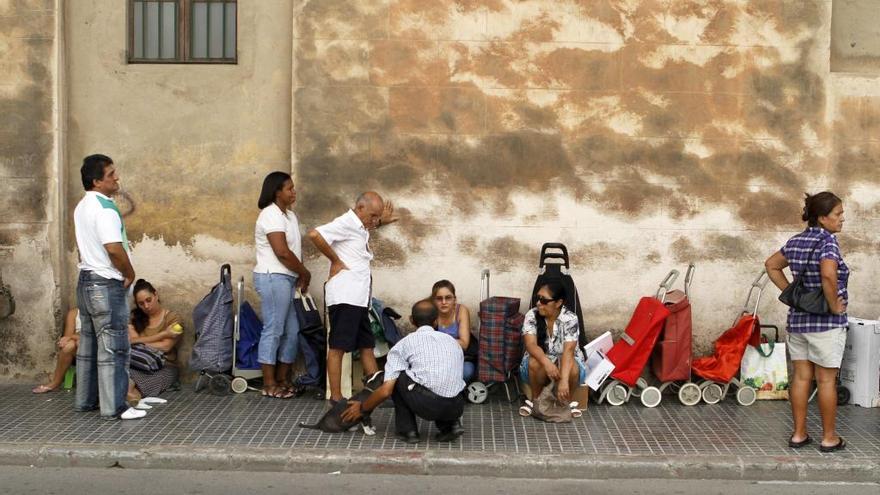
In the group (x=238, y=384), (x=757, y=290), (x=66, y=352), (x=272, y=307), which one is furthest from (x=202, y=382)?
(x=757, y=290)

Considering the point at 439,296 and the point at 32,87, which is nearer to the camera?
the point at 439,296

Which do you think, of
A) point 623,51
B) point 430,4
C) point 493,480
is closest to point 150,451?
point 493,480

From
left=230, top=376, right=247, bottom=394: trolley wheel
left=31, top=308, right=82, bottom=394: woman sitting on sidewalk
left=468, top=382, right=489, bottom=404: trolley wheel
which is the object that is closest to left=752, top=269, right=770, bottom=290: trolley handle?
left=468, top=382, right=489, bottom=404: trolley wheel

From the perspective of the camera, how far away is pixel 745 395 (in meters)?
8.55

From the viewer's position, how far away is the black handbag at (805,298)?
23.0 ft

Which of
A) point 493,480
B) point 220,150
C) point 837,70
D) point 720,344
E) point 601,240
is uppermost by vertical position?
point 837,70

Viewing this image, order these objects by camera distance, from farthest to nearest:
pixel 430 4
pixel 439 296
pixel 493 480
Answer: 1. pixel 430 4
2. pixel 439 296
3. pixel 493 480

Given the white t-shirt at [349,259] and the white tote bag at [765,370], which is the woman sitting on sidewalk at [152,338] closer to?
the white t-shirt at [349,259]

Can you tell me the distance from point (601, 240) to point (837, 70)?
2680 mm

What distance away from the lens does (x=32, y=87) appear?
29.6ft

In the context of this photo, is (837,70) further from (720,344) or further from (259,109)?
(259,109)

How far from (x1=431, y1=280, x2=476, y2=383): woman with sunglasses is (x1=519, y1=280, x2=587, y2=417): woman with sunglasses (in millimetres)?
492

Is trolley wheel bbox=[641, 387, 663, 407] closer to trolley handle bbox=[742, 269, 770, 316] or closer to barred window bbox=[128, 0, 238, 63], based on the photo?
trolley handle bbox=[742, 269, 770, 316]

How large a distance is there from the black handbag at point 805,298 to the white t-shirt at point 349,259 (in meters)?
3.22
